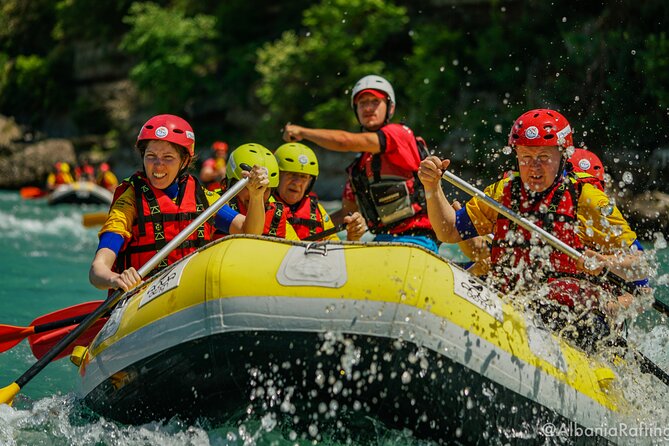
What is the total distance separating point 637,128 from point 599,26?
8.00 ft

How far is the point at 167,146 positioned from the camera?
178 inches

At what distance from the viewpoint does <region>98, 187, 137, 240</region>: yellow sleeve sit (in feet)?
14.3

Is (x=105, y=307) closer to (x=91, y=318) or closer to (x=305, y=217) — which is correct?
(x=91, y=318)

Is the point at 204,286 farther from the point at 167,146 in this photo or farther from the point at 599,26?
the point at 599,26

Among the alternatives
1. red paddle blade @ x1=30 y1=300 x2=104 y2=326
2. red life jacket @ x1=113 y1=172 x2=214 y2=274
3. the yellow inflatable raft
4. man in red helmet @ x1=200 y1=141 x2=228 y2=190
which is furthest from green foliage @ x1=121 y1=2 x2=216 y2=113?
the yellow inflatable raft

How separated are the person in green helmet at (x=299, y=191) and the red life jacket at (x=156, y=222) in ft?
3.36

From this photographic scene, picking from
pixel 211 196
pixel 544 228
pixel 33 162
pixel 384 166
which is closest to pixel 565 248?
pixel 544 228

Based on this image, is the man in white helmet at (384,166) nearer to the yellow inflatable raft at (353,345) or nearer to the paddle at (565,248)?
the paddle at (565,248)

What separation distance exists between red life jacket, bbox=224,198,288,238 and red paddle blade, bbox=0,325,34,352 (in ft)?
4.24

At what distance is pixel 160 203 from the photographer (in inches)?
177

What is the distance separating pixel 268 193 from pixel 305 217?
613 mm

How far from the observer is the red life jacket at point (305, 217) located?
551cm

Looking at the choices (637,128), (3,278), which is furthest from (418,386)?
(637,128)

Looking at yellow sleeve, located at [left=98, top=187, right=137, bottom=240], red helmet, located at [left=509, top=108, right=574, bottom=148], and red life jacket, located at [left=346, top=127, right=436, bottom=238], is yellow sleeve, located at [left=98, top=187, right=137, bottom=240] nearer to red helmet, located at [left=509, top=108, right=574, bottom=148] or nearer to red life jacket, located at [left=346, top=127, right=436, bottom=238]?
red life jacket, located at [left=346, top=127, right=436, bottom=238]
